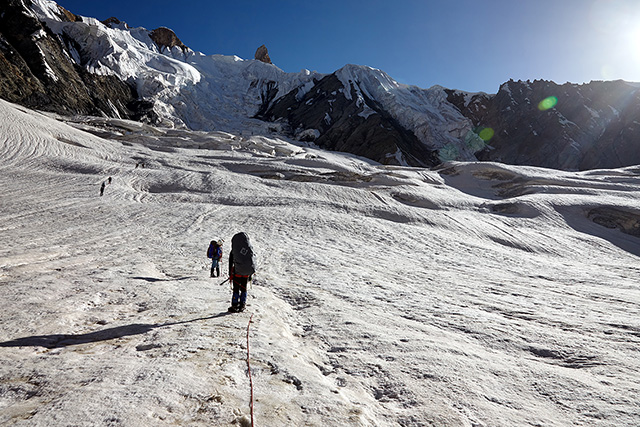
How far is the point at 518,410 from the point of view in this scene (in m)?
3.29

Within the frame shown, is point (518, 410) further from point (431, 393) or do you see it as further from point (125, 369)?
point (125, 369)

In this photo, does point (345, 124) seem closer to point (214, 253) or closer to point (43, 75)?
point (43, 75)

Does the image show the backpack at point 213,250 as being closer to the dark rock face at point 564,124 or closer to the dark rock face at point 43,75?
the dark rock face at point 43,75

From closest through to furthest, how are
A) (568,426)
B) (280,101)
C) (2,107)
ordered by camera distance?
(568,426) → (2,107) → (280,101)

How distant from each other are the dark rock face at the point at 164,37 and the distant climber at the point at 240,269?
171139 millimetres

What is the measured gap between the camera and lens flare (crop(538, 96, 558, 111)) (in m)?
88.3

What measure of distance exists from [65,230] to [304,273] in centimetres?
1057

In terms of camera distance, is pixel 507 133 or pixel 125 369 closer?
pixel 125 369

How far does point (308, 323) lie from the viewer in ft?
18.9

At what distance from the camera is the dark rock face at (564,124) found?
73312 millimetres

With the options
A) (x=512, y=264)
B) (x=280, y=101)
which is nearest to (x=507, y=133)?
(x=280, y=101)

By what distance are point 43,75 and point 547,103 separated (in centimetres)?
12524

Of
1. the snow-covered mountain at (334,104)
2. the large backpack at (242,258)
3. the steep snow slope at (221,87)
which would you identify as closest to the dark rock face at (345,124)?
the snow-covered mountain at (334,104)

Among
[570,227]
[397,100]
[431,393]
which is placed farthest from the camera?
[397,100]
